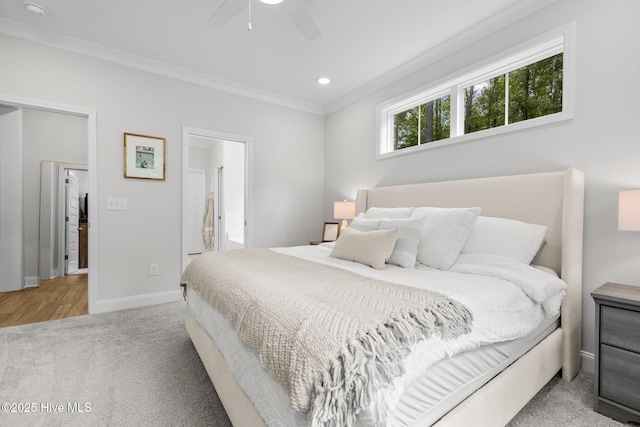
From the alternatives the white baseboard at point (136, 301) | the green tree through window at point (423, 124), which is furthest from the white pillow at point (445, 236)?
the white baseboard at point (136, 301)

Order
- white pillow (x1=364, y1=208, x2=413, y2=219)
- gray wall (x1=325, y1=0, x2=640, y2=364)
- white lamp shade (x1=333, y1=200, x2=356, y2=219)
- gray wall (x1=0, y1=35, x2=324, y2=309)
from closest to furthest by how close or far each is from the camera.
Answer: gray wall (x1=325, y1=0, x2=640, y2=364) < white pillow (x1=364, y1=208, x2=413, y2=219) < gray wall (x1=0, y1=35, x2=324, y2=309) < white lamp shade (x1=333, y1=200, x2=356, y2=219)

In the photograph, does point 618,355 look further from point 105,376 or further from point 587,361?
point 105,376

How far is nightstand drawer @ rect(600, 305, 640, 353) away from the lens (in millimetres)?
1393

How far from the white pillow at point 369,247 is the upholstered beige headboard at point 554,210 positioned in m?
0.93

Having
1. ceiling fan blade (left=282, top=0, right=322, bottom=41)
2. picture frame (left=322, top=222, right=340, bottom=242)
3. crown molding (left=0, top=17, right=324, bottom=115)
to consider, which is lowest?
picture frame (left=322, top=222, right=340, bottom=242)

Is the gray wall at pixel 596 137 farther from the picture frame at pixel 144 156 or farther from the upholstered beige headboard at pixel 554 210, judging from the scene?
the picture frame at pixel 144 156

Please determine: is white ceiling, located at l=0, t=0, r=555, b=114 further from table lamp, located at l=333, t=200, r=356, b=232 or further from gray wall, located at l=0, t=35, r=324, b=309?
table lamp, located at l=333, t=200, r=356, b=232

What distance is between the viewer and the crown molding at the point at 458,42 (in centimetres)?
222

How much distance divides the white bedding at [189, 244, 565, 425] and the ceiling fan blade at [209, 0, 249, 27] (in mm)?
1801

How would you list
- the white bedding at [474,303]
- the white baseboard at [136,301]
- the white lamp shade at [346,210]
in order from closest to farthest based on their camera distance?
1. the white bedding at [474,303]
2. the white baseboard at [136,301]
3. the white lamp shade at [346,210]

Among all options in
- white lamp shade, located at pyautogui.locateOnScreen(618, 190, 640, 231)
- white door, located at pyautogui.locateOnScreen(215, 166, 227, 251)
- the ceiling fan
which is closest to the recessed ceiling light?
the ceiling fan

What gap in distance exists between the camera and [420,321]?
0.97 m

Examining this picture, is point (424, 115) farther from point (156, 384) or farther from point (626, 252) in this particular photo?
point (156, 384)

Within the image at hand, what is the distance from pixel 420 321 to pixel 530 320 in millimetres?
885
